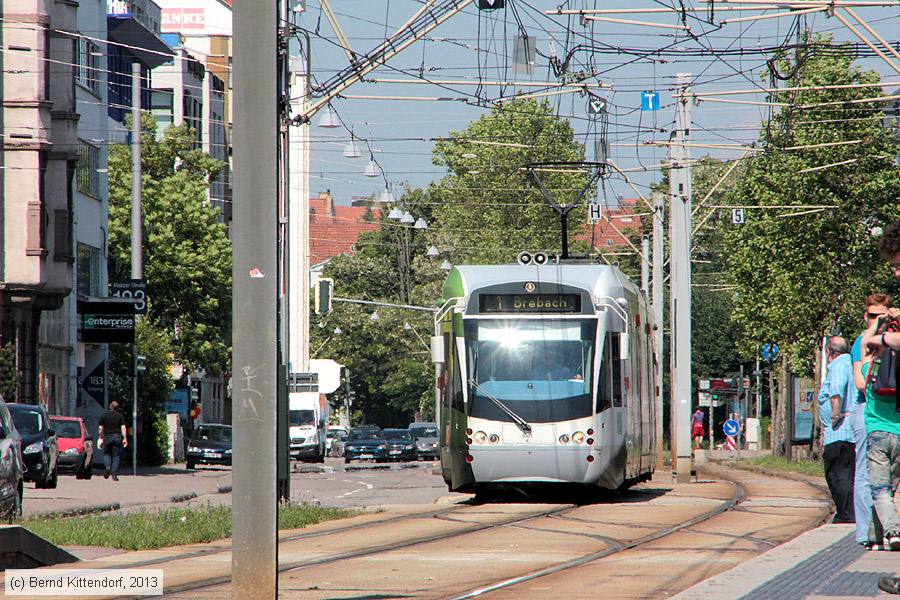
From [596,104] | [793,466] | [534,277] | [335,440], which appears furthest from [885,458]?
[335,440]

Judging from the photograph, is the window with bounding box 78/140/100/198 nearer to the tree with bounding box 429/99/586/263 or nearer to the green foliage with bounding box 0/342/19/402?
the green foliage with bounding box 0/342/19/402

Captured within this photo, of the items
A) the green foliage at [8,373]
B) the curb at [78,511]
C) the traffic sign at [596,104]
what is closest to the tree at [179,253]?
the green foliage at [8,373]

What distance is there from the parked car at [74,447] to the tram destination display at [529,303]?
1743 cm

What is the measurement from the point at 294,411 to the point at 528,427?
39.3 m

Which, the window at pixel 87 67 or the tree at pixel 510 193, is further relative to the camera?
the tree at pixel 510 193

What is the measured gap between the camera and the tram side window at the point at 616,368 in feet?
76.7

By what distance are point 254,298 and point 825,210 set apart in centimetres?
3181

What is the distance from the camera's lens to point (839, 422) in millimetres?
13898

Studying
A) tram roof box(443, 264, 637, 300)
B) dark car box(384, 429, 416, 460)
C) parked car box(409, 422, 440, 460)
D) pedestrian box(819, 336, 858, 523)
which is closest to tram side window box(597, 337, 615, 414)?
tram roof box(443, 264, 637, 300)

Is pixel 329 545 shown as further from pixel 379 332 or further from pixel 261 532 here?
pixel 379 332

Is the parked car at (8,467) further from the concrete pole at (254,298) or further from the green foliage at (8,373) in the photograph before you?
the green foliage at (8,373)

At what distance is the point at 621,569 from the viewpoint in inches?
525

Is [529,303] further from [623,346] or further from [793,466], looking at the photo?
[793,466]

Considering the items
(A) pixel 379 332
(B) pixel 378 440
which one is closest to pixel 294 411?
(B) pixel 378 440
